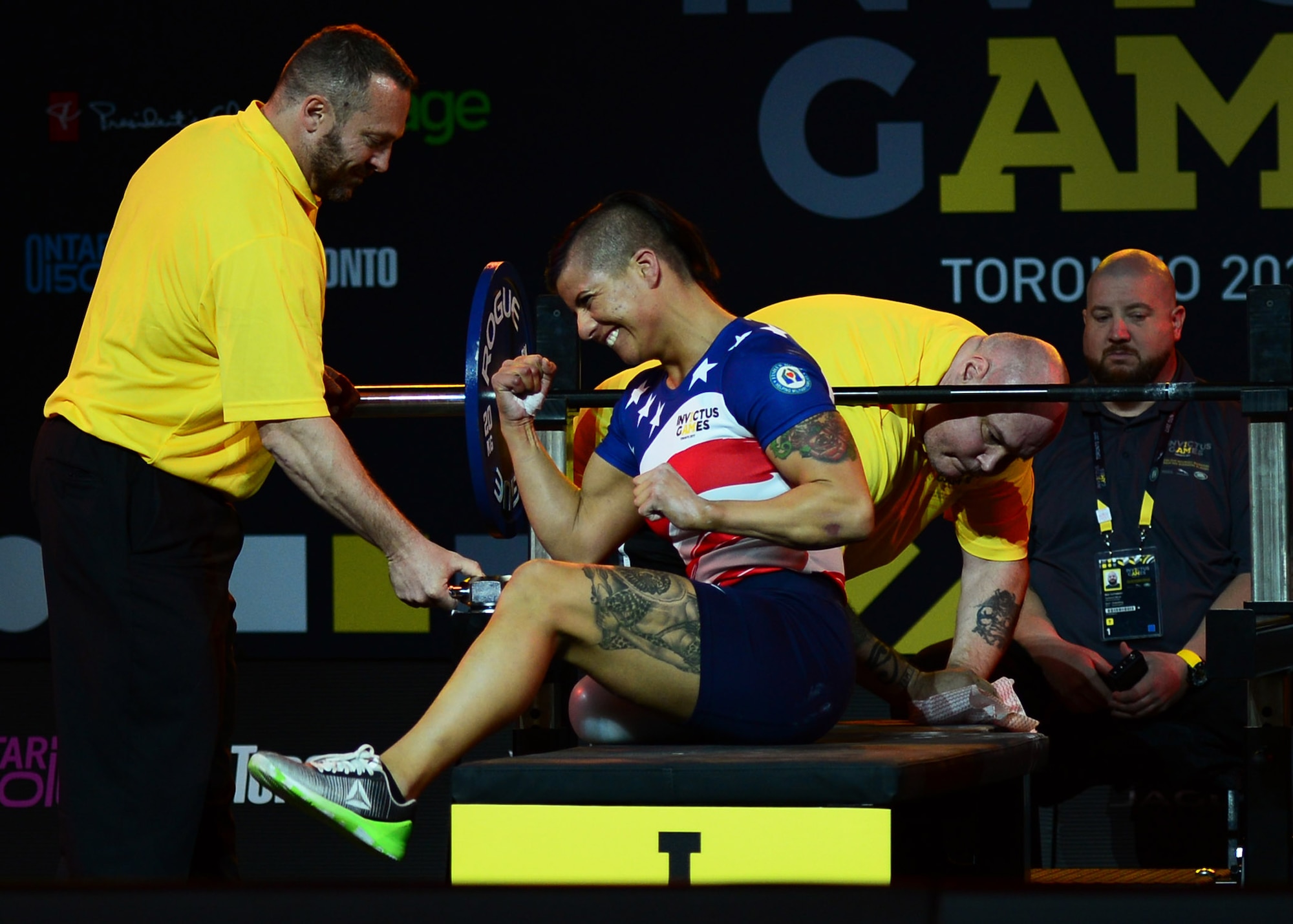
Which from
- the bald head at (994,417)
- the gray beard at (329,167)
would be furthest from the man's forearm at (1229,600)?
the gray beard at (329,167)

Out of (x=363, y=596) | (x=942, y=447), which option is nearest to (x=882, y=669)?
(x=942, y=447)

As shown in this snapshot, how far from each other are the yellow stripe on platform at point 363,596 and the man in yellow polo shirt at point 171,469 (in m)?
1.61

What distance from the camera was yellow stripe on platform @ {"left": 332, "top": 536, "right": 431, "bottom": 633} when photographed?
3.96 metres

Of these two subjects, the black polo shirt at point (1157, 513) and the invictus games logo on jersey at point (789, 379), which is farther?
the black polo shirt at point (1157, 513)

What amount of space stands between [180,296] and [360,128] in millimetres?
401

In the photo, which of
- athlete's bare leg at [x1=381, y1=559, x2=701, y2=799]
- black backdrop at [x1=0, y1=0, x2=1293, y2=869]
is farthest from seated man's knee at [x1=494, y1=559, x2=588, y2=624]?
black backdrop at [x1=0, y1=0, x2=1293, y2=869]

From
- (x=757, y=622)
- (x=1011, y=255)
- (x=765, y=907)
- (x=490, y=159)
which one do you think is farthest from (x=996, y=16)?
(x=765, y=907)

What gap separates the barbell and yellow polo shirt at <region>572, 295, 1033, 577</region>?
23 cm

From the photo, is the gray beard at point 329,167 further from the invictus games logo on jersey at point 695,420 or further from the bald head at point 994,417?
the bald head at point 994,417

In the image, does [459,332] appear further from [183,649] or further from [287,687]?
[183,649]

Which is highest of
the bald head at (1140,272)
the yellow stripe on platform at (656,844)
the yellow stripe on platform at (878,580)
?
the bald head at (1140,272)

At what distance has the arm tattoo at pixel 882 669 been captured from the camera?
2.74 meters

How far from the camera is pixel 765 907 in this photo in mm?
1353

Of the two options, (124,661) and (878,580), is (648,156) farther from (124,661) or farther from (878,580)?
(124,661)
